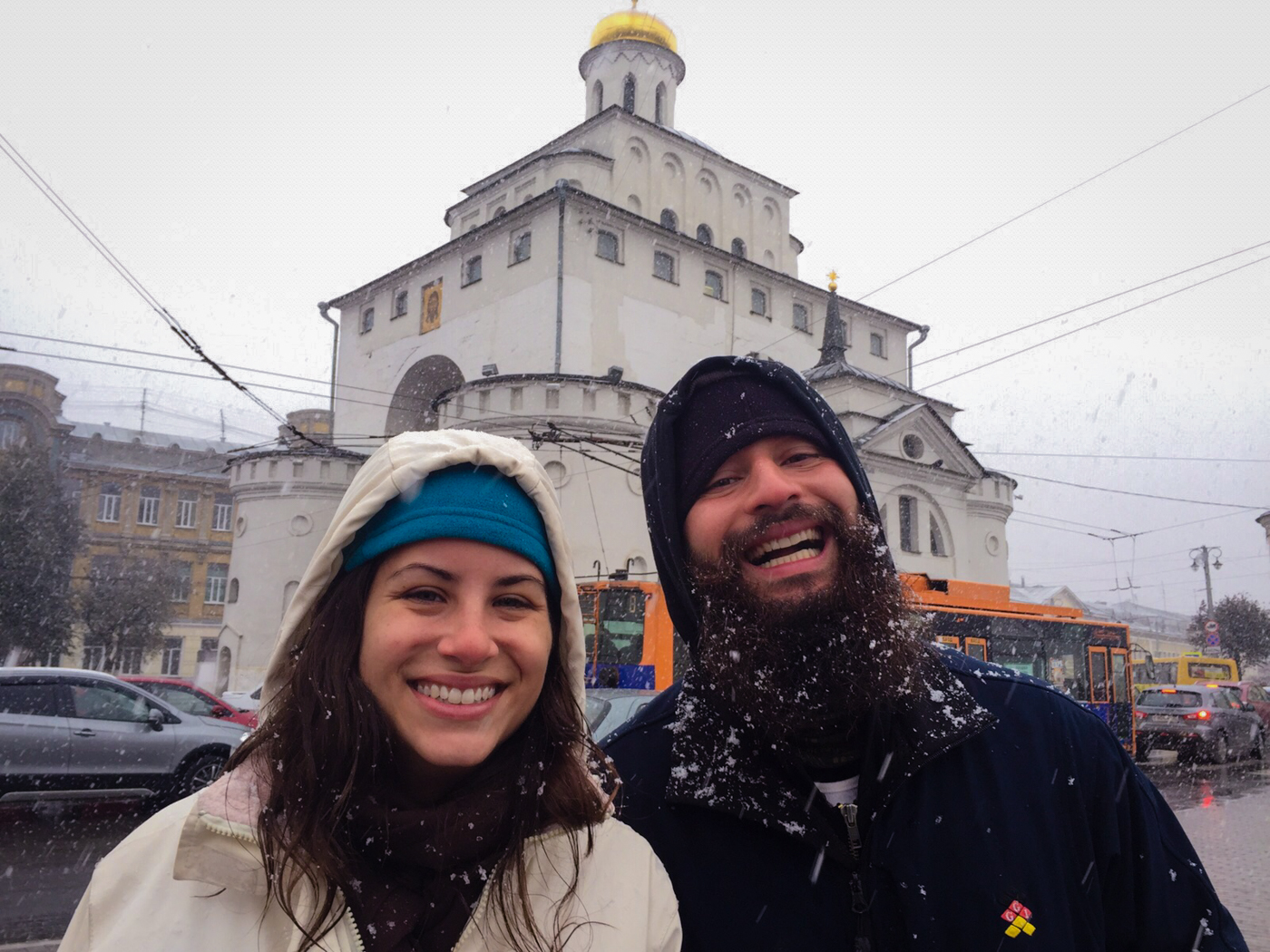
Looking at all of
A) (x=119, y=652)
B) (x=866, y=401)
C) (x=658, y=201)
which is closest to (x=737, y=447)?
(x=866, y=401)

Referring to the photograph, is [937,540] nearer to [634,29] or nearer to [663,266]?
[663,266]

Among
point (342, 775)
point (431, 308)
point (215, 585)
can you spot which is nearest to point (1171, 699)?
point (342, 775)

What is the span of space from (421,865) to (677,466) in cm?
121

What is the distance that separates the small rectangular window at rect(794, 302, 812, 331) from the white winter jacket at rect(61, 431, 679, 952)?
34.0m

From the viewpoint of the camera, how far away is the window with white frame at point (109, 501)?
157 feet

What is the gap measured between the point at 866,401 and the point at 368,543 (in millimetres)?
30625

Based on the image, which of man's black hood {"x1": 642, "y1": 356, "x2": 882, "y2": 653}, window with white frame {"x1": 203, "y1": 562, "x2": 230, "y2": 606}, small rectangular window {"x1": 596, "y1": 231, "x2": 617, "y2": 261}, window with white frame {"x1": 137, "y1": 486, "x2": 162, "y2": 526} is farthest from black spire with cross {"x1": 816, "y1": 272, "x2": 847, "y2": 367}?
window with white frame {"x1": 137, "y1": 486, "x2": 162, "y2": 526}

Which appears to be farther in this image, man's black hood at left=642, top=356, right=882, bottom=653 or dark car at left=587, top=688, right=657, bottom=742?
dark car at left=587, top=688, right=657, bottom=742

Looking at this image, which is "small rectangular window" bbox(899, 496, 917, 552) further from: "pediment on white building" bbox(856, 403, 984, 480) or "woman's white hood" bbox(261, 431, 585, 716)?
"woman's white hood" bbox(261, 431, 585, 716)

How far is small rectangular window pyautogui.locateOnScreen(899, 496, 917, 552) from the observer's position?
30.4 meters

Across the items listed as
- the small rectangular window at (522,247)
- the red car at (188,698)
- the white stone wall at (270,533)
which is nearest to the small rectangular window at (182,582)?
the white stone wall at (270,533)

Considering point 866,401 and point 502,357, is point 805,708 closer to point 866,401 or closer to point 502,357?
point 502,357

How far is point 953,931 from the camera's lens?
1775mm

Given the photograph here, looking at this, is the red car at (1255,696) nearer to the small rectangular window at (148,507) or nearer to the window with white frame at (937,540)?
the window with white frame at (937,540)
